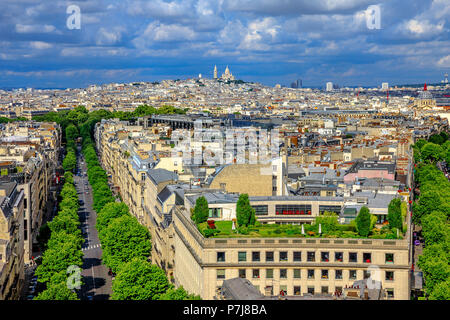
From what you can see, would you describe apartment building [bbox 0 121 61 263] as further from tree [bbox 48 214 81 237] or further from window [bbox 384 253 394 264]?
window [bbox 384 253 394 264]

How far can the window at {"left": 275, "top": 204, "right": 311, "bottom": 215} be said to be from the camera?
38562 millimetres

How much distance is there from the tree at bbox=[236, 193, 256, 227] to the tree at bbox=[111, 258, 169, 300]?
16.0 feet

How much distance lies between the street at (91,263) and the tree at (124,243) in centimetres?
173

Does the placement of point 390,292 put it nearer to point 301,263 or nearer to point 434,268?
point 301,263

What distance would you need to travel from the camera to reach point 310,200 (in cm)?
3909

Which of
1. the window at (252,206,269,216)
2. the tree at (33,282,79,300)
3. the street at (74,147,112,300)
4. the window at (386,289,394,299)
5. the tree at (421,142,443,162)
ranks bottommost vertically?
the street at (74,147,112,300)

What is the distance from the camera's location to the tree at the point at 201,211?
35844 mm

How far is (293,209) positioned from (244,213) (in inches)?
171

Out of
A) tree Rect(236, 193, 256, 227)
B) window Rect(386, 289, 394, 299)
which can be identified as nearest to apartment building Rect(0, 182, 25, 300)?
tree Rect(236, 193, 256, 227)

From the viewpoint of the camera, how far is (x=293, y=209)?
38688mm

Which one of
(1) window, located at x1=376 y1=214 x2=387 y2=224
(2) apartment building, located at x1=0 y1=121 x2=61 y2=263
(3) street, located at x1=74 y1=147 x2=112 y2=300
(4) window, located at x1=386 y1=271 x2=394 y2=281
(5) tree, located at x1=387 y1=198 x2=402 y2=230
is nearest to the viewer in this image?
(4) window, located at x1=386 y1=271 x2=394 y2=281

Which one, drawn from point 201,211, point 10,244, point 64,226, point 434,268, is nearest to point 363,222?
point 434,268
